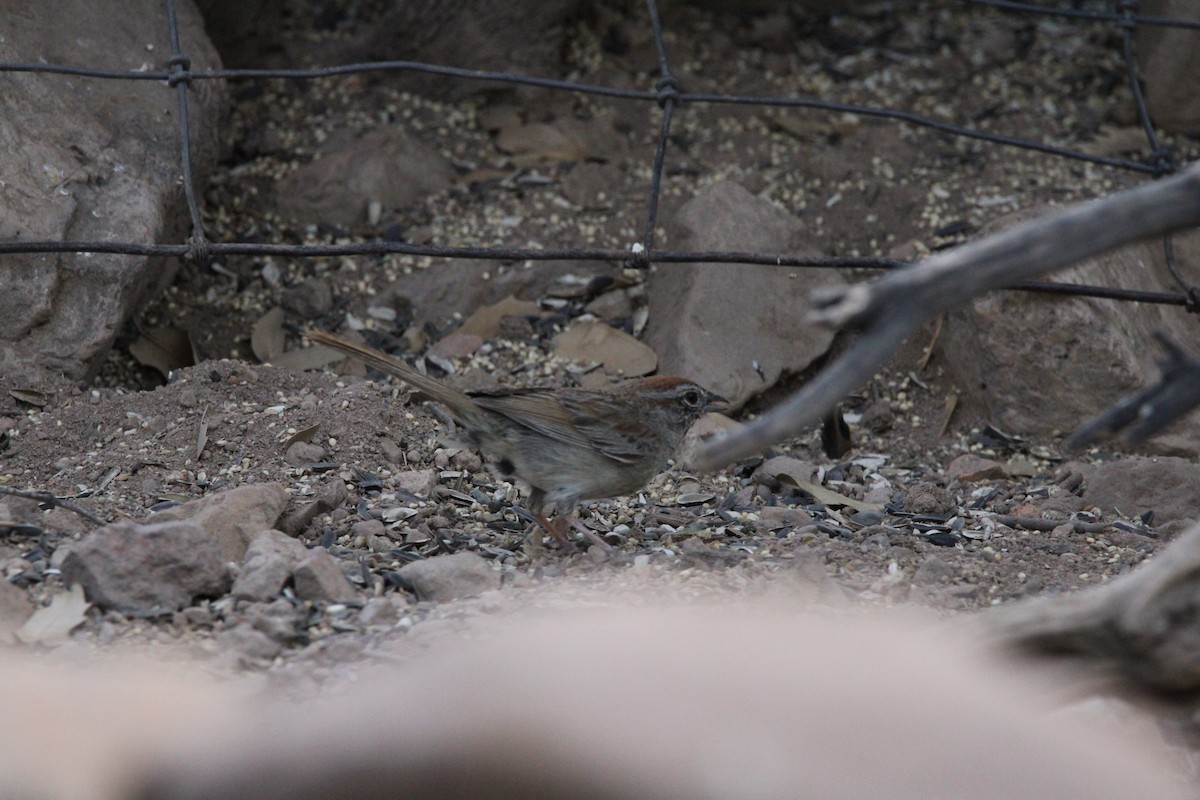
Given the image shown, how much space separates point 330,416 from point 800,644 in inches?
115

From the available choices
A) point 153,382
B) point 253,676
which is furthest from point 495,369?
point 253,676

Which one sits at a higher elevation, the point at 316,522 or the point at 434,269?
the point at 434,269

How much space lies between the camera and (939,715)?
2.64 m

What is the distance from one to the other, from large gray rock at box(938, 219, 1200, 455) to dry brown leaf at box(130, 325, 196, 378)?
3.62 metres

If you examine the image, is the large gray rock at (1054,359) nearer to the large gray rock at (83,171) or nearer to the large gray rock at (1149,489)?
the large gray rock at (1149,489)

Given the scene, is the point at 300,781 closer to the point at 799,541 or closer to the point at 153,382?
the point at 799,541

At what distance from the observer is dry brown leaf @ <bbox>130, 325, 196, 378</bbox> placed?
6.42 meters

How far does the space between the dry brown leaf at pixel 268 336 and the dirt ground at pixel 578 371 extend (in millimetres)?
82

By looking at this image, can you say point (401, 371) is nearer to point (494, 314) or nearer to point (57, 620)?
point (57, 620)

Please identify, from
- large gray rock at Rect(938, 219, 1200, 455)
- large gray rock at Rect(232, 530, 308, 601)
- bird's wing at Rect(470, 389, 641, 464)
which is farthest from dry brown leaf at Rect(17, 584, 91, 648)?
large gray rock at Rect(938, 219, 1200, 455)

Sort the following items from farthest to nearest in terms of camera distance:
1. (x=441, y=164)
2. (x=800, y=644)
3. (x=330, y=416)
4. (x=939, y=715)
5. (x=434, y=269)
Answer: (x=441, y=164), (x=434, y=269), (x=330, y=416), (x=800, y=644), (x=939, y=715)

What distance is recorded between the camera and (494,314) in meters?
6.73

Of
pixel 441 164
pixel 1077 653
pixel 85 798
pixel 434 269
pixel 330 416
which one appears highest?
pixel 441 164

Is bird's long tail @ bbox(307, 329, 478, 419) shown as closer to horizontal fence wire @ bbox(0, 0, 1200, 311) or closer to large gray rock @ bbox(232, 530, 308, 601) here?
horizontal fence wire @ bbox(0, 0, 1200, 311)
